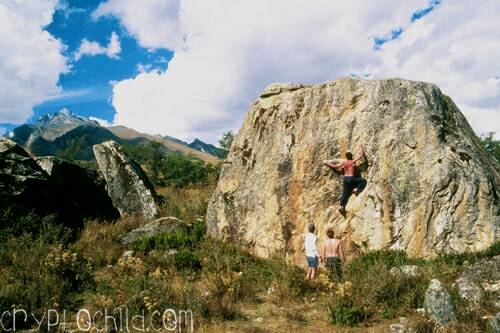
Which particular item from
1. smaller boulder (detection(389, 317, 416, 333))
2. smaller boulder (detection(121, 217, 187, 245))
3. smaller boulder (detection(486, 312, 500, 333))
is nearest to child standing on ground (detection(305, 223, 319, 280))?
smaller boulder (detection(389, 317, 416, 333))

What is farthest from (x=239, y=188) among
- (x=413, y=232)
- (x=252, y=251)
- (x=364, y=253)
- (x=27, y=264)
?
(x=27, y=264)

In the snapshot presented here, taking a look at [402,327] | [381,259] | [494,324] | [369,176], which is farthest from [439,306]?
[369,176]

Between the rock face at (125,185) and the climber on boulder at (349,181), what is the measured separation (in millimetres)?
9328

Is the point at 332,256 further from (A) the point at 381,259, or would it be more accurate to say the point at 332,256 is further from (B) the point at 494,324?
(B) the point at 494,324

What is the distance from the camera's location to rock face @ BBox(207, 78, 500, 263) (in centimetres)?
1045

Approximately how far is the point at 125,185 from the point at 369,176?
459 inches

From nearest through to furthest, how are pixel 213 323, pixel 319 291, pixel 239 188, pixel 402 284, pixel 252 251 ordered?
pixel 213 323
pixel 402 284
pixel 319 291
pixel 252 251
pixel 239 188

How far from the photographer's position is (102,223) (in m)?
15.9

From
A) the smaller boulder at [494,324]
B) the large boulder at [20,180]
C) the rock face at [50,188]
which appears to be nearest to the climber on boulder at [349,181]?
the smaller boulder at [494,324]

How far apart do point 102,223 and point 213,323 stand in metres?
9.77

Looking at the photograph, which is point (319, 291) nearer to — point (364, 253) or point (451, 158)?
point (364, 253)

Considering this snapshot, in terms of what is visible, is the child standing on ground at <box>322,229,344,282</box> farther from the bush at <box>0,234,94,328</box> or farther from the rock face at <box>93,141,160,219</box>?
the rock face at <box>93,141,160,219</box>

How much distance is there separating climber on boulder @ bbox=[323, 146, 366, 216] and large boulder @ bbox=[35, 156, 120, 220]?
10.3 m

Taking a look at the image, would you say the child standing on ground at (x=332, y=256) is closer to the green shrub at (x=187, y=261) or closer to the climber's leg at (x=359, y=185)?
the climber's leg at (x=359, y=185)
